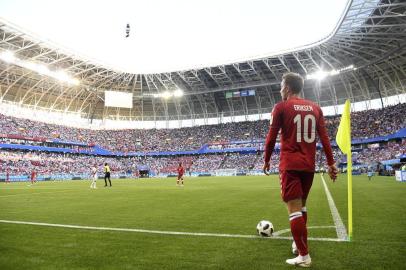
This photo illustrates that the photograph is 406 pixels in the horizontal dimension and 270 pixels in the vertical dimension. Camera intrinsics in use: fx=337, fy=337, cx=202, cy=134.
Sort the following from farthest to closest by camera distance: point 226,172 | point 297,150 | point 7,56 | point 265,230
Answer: point 226,172 < point 7,56 < point 265,230 < point 297,150

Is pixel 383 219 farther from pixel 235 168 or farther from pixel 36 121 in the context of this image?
pixel 36 121

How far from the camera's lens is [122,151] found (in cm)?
8138

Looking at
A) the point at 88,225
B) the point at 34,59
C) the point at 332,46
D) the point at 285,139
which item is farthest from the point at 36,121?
the point at 285,139

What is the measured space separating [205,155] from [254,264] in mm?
75528

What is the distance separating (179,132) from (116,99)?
2215 centimetres

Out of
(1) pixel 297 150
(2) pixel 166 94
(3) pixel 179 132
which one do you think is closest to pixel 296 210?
(1) pixel 297 150

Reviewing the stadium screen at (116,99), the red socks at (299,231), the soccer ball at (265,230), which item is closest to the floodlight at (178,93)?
the stadium screen at (116,99)

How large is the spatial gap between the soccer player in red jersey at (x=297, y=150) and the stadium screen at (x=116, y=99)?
2610 inches

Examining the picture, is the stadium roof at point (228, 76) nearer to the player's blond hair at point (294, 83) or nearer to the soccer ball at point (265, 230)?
the soccer ball at point (265, 230)

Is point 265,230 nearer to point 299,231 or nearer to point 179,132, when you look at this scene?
point 299,231

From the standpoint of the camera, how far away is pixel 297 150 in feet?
14.7

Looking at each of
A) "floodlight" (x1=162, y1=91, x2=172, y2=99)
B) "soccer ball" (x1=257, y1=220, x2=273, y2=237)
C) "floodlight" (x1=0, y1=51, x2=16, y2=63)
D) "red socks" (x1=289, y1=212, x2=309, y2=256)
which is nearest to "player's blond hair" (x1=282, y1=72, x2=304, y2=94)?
"red socks" (x1=289, y1=212, x2=309, y2=256)

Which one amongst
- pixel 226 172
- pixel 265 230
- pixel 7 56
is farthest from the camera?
pixel 226 172

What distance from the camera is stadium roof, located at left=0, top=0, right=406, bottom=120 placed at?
45.3 m
